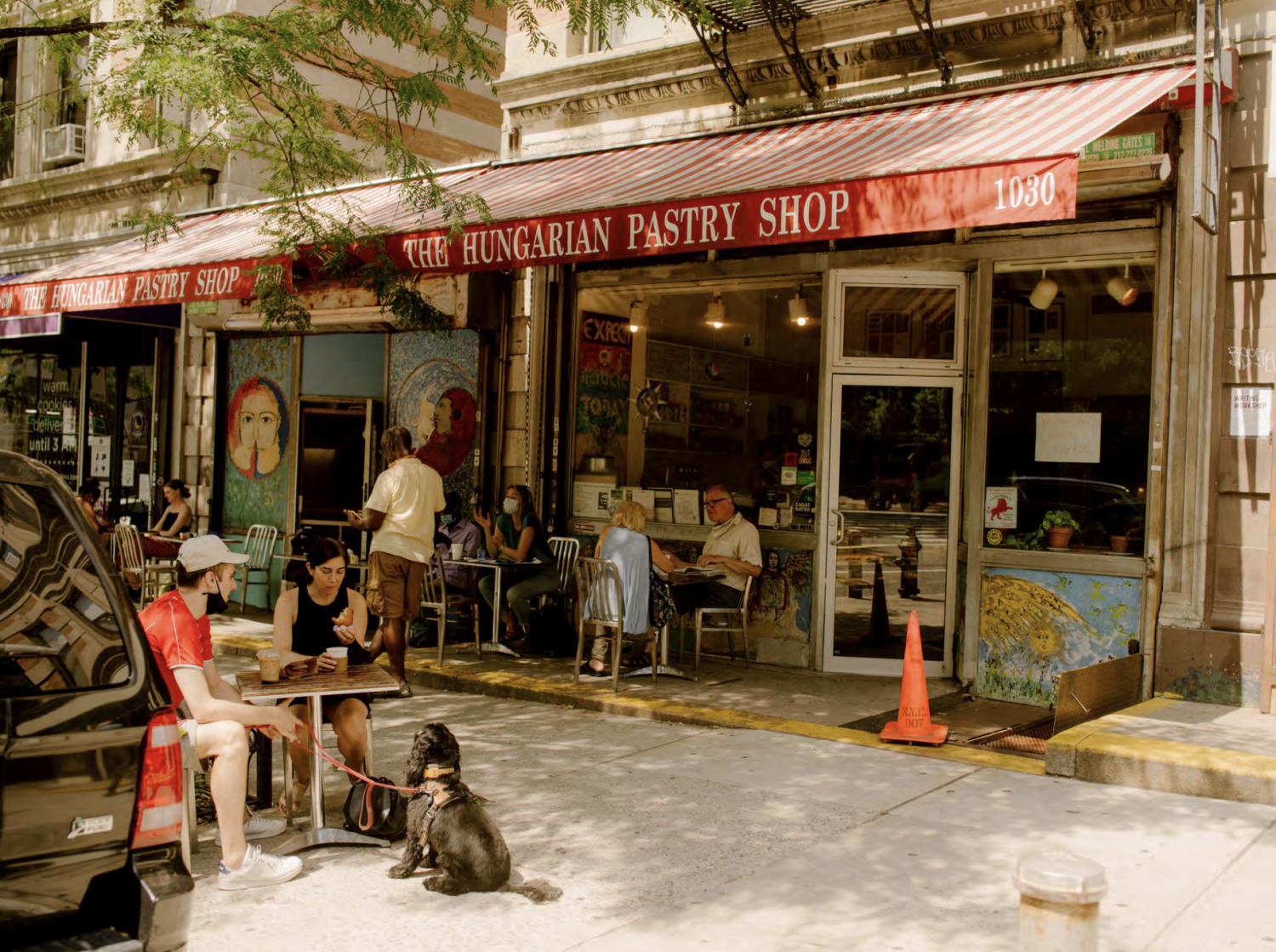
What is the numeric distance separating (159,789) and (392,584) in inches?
223

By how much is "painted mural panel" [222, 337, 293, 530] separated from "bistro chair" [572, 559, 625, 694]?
18.0ft

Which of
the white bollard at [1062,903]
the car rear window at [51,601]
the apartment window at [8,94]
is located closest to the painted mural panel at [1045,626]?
the white bollard at [1062,903]

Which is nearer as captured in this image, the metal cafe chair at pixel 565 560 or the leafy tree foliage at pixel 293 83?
the leafy tree foliage at pixel 293 83

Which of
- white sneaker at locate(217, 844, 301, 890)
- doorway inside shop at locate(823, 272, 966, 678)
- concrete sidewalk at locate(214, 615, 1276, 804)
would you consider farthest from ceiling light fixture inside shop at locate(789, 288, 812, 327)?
white sneaker at locate(217, 844, 301, 890)

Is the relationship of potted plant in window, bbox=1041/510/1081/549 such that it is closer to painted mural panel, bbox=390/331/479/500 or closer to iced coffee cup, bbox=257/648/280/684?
painted mural panel, bbox=390/331/479/500

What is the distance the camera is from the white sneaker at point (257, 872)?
4.60 meters

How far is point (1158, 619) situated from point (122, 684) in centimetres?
660

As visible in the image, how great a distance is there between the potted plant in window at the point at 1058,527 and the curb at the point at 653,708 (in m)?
2.05

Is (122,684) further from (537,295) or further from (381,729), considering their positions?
(537,295)

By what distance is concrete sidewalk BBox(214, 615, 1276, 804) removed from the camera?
236 inches

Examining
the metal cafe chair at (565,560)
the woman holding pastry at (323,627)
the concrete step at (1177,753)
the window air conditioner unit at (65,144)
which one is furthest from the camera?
the window air conditioner unit at (65,144)

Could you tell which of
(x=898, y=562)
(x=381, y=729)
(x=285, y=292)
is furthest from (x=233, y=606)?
(x=898, y=562)

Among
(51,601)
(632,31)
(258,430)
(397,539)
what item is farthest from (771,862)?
(258,430)

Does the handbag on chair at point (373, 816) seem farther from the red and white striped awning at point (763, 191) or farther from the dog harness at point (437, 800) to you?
the red and white striped awning at point (763, 191)
